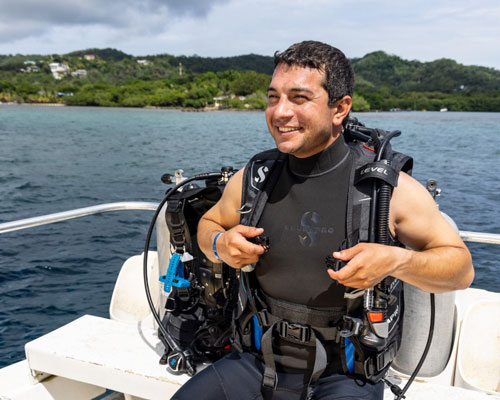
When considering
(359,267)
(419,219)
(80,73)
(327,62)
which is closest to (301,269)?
(359,267)

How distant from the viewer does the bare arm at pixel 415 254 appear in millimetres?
1418

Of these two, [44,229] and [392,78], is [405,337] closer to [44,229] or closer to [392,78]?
[44,229]

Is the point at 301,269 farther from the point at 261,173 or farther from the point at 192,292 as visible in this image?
the point at 192,292

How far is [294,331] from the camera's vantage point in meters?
1.70

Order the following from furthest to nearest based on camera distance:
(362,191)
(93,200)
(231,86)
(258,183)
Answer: (231,86) → (93,200) → (258,183) → (362,191)

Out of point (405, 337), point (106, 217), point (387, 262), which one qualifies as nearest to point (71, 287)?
point (106, 217)

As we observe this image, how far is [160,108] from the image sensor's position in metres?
104

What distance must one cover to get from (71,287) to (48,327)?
173 cm

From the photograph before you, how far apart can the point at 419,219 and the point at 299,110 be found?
23.3 inches

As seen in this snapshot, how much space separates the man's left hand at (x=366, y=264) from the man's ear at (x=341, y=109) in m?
0.55

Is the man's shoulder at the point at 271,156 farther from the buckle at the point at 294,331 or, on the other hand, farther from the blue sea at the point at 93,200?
the blue sea at the point at 93,200

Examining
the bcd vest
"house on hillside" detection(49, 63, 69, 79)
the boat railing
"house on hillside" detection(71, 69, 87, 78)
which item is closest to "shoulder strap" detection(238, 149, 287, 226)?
the bcd vest

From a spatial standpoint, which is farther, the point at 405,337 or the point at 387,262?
the point at 405,337

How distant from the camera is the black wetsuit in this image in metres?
1.69
